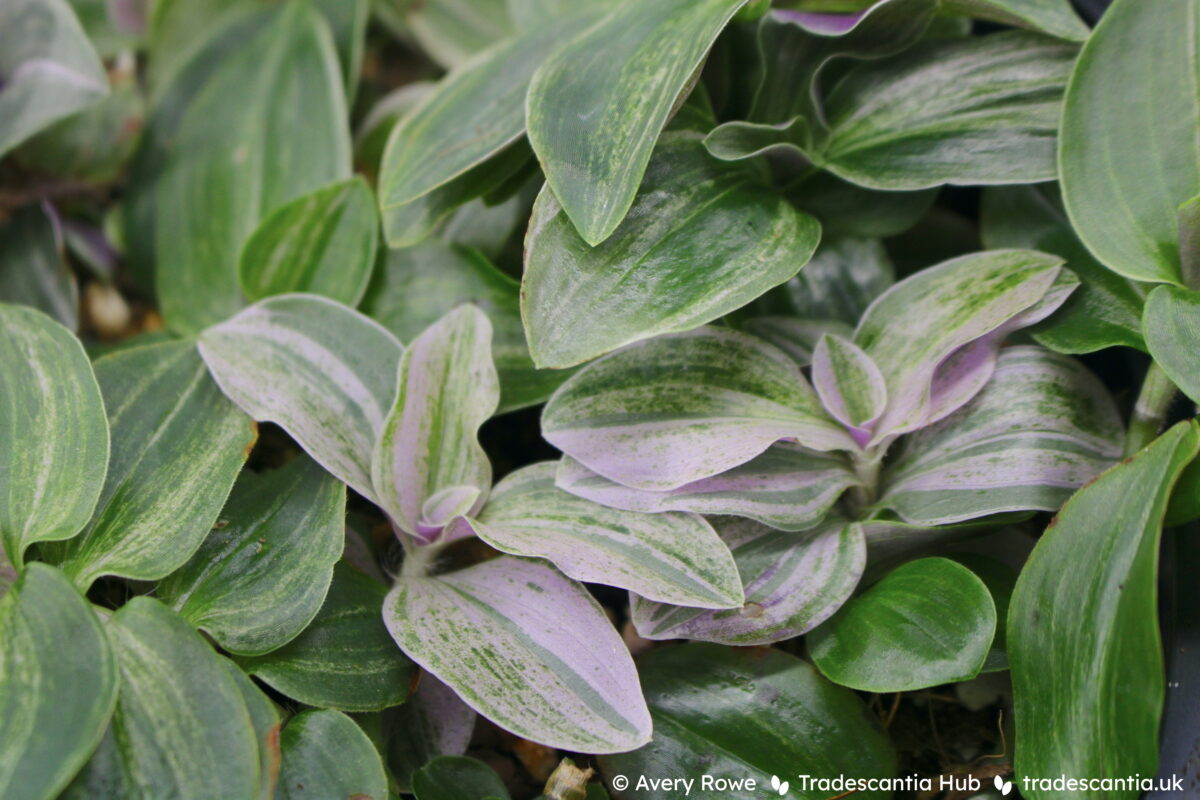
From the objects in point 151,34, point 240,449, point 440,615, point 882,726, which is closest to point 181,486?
point 240,449

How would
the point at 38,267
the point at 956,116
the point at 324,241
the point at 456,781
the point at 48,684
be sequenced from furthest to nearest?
the point at 38,267, the point at 324,241, the point at 956,116, the point at 456,781, the point at 48,684

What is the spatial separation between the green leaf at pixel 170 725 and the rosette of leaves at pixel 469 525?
0.12 m

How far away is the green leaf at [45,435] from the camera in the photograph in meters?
0.64

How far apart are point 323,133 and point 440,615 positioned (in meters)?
0.54

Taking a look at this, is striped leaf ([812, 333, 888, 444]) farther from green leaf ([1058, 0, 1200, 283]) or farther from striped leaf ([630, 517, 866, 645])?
green leaf ([1058, 0, 1200, 283])

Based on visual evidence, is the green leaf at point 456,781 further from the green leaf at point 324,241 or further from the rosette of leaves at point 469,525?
the green leaf at point 324,241

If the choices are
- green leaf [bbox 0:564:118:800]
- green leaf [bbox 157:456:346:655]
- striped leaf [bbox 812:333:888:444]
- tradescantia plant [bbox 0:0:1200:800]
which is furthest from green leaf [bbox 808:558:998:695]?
green leaf [bbox 0:564:118:800]

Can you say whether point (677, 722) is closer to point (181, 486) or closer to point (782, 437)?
point (782, 437)

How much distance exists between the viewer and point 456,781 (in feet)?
2.16

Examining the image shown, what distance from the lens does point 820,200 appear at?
0.82 metres

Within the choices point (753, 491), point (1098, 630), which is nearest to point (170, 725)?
point (753, 491)

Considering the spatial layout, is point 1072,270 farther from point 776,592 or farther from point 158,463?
point 158,463

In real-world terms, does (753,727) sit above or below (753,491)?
below

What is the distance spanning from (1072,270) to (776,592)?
354 mm
